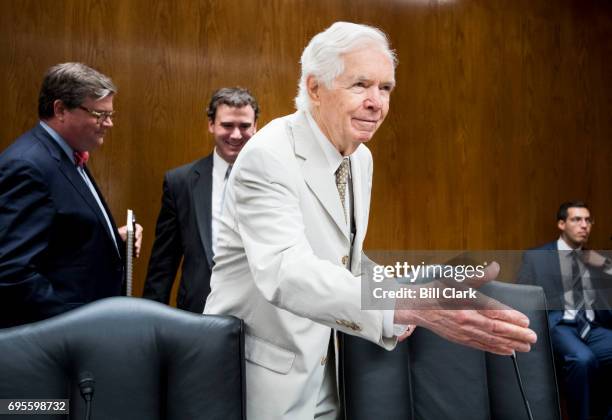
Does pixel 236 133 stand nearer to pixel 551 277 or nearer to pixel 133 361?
pixel 133 361

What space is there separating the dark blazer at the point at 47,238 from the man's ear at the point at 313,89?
2.95 ft

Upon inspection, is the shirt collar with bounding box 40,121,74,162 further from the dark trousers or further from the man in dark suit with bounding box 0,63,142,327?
the dark trousers

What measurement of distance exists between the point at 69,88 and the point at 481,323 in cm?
168

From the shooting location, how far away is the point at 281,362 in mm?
1216

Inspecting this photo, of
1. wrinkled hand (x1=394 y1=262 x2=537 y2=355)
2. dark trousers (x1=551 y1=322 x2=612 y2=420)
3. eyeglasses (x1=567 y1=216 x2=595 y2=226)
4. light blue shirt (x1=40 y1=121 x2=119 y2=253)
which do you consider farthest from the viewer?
eyeglasses (x1=567 y1=216 x2=595 y2=226)

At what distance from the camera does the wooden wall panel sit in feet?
11.7

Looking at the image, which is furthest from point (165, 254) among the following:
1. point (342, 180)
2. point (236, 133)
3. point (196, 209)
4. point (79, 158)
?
point (342, 180)

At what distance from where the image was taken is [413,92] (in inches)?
167

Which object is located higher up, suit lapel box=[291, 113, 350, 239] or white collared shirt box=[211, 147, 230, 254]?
white collared shirt box=[211, 147, 230, 254]

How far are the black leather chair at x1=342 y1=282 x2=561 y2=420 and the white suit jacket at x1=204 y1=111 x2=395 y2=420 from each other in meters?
0.13

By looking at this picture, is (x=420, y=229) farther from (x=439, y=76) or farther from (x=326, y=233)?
(x=326, y=233)

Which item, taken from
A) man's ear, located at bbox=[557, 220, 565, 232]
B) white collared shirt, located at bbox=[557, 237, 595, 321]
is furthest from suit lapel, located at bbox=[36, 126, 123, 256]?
man's ear, located at bbox=[557, 220, 565, 232]

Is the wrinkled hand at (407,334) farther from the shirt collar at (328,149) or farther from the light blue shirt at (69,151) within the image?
the light blue shirt at (69,151)

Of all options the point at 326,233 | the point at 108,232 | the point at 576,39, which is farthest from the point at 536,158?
the point at 326,233
